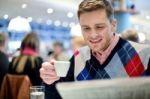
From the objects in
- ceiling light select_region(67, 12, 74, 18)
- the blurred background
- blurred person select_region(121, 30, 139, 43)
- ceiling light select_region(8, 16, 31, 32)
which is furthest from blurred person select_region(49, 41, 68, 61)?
blurred person select_region(121, 30, 139, 43)

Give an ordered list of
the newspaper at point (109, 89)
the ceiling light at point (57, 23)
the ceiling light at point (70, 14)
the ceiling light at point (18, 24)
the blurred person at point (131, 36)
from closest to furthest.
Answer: the newspaper at point (109, 89), the blurred person at point (131, 36), the ceiling light at point (18, 24), the ceiling light at point (70, 14), the ceiling light at point (57, 23)

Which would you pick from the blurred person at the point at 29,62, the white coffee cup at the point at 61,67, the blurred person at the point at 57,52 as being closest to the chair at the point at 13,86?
the blurred person at the point at 29,62

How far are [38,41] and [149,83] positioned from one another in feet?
10.9

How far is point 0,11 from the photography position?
15.0 feet

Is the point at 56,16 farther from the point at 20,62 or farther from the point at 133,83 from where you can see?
the point at 133,83

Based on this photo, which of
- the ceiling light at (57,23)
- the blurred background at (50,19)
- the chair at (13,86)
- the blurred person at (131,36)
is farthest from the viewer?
the ceiling light at (57,23)

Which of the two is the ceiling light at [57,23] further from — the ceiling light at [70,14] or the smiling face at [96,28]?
the smiling face at [96,28]

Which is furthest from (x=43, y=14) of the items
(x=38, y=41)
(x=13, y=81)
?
(x=13, y=81)

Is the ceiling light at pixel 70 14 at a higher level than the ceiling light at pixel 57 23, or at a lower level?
higher

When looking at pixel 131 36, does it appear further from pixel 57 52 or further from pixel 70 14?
pixel 70 14

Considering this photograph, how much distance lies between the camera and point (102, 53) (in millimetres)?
1479

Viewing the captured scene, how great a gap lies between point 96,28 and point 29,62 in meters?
2.41

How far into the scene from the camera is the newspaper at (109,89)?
0.61 metres

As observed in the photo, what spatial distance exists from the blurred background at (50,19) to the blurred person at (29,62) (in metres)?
0.47
